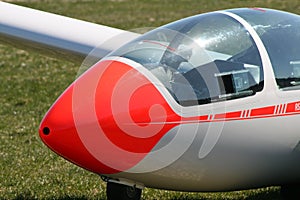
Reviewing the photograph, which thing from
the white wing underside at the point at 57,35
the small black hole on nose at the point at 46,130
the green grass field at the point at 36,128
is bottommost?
the green grass field at the point at 36,128

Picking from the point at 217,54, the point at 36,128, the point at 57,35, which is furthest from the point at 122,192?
the point at 36,128

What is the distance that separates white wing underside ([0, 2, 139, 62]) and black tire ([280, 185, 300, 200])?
8.08 feet

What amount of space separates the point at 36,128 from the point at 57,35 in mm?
2321

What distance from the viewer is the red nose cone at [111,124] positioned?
559 cm

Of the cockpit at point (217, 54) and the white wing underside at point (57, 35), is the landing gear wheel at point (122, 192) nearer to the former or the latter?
the cockpit at point (217, 54)

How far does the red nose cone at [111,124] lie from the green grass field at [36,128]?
1.96 meters

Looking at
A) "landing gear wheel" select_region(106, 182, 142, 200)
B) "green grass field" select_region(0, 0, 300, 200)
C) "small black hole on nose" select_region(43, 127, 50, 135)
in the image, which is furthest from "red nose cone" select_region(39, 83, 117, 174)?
"green grass field" select_region(0, 0, 300, 200)

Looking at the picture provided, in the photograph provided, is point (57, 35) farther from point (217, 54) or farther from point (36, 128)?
point (217, 54)

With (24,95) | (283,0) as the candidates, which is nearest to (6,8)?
(24,95)

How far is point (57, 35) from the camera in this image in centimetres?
867

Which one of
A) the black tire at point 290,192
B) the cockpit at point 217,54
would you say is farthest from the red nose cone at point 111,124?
the black tire at point 290,192

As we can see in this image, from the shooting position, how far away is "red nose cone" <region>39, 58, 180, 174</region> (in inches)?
220

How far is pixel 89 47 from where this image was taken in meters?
8.63

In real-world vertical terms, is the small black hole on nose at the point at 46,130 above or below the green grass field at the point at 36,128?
above
